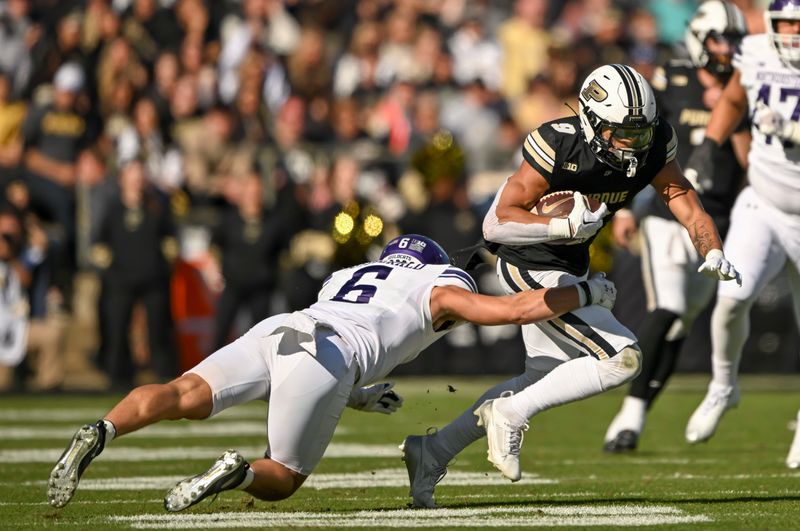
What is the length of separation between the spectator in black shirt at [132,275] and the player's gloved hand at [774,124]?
679 centimetres

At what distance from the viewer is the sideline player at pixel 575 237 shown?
5457 millimetres

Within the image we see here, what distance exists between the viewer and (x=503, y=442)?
547cm

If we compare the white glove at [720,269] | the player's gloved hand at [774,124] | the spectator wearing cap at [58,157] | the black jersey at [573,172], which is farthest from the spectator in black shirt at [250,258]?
the white glove at [720,269]

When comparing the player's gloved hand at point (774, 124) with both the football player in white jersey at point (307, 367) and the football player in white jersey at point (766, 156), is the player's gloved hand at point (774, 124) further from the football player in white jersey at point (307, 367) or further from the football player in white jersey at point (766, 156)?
the football player in white jersey at point (307, 367)

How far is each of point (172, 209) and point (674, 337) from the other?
625cm

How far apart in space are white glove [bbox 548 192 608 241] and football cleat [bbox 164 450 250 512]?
4.46 feet

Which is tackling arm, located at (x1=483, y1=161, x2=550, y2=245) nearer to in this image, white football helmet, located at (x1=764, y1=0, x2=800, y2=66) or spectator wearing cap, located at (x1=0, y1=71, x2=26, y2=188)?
white football helmet, located at (x1=764, y1=0, x2=800, y2=66)

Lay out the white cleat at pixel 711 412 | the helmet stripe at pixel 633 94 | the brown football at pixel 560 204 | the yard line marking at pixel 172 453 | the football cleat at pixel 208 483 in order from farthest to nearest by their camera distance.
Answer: the yard line marking at pixel 172 453
the white cleat at pixel 711 412
the brown football at pixel 560 204
the helmet stripe at pixel 633 94
the football cleat at pixel 208 483

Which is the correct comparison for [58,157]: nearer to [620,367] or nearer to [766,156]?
→ [766,156]

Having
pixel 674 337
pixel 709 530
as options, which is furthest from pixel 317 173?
pixel 709 530

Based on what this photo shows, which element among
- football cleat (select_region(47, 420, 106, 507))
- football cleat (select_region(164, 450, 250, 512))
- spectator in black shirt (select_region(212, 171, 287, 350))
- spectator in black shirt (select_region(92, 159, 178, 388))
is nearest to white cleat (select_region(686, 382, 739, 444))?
football cleat (select_region(164, 450, 250, 512))

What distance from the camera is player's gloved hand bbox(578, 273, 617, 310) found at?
210 inches

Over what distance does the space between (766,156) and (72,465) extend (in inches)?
145

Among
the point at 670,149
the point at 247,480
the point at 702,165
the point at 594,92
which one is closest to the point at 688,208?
the point at 670,149
